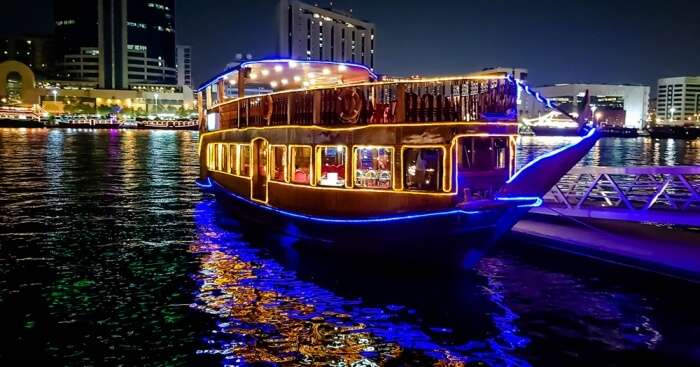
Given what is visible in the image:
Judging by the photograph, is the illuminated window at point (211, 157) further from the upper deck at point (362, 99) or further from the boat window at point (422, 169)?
the boat window at point (422, 169)

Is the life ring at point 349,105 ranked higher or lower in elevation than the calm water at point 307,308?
higher

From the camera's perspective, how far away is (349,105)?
1599 centimetres

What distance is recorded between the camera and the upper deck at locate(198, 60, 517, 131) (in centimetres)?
1408

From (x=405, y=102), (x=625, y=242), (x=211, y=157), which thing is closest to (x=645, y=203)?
(x=625, y=242)

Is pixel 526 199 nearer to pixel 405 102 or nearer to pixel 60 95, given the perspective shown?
pixel 405 102

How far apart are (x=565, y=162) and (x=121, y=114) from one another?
186m

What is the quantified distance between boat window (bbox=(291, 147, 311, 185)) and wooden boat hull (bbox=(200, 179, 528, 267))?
4.27ft

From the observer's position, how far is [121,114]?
7303 inches

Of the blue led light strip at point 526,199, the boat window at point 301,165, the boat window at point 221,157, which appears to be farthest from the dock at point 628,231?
the boat window at point 221,157

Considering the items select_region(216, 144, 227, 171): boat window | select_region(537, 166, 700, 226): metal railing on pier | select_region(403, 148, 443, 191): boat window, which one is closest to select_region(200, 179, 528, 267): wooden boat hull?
select_region(403, 148, 443, 191): boat window

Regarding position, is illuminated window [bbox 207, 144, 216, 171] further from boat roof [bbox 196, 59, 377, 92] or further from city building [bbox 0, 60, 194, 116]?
city building [bbox 0, 60, 194, 116]

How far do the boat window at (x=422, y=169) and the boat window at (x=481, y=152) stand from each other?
0.59 metres

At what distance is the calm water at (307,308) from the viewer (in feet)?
36.0

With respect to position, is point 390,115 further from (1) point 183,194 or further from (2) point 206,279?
(1) point 183,194
